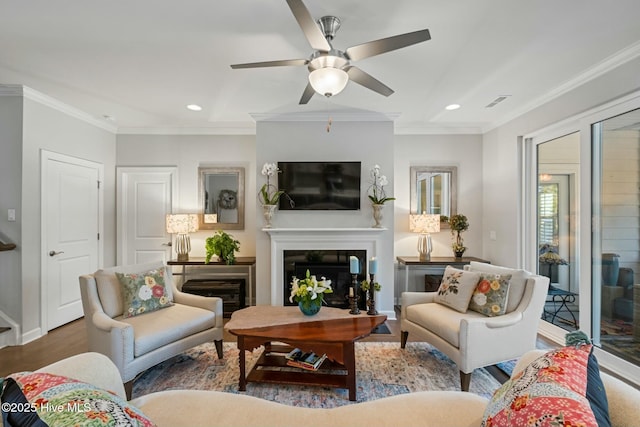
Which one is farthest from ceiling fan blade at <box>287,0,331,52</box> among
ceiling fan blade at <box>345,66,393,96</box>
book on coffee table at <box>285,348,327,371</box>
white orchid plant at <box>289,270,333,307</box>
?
book on coffee table at <box>285,348,327,371</box>

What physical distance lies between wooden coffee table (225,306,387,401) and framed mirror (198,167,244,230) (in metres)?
2.13

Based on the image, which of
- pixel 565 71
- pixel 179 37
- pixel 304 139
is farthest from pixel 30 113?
pixel 565 71

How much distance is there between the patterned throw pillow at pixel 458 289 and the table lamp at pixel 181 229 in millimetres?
3217

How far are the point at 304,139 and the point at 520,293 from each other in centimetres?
286

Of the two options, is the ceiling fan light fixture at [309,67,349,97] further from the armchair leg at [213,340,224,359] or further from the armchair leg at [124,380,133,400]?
the armchair leg at [124,380,133,400]

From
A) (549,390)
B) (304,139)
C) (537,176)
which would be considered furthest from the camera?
(304,139)

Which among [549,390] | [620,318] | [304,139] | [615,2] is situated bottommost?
[620,318]

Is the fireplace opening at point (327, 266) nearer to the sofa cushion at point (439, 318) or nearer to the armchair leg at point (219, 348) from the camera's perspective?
the sofa cushion at point (439, 318)

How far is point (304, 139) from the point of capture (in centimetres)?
408

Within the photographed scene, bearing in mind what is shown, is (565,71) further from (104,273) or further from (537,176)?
(104,273)

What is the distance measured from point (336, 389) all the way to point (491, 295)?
1467 mm

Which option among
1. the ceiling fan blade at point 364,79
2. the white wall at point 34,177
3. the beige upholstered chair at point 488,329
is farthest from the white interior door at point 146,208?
the beige upholstered chair at point 488,329

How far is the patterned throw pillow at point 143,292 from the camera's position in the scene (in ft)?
8.62

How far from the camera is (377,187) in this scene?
13.2 ft
